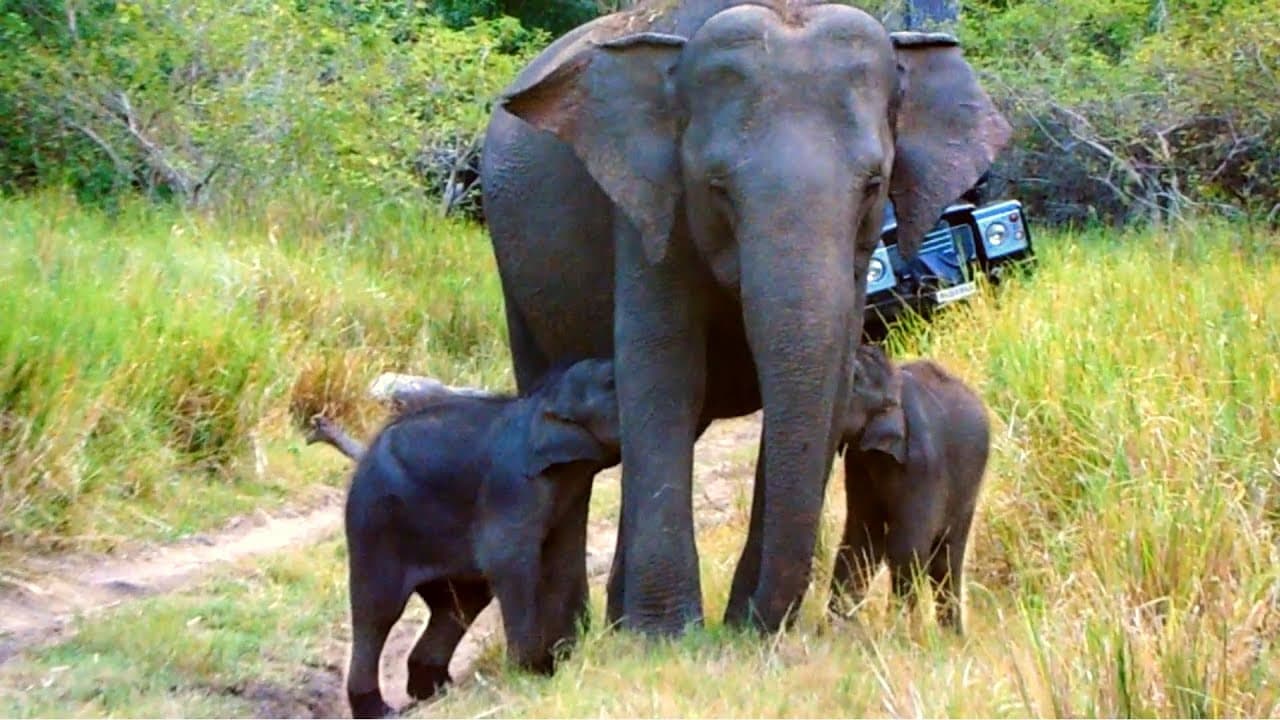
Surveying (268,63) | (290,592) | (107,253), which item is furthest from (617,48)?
(268,63)

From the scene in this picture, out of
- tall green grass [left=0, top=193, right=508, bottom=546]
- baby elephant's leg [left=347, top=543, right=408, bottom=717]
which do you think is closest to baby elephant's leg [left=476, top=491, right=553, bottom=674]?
baby elephant's leg [left=347, top=543, right=408, bottom=717]

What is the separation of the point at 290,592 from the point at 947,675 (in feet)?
14.3

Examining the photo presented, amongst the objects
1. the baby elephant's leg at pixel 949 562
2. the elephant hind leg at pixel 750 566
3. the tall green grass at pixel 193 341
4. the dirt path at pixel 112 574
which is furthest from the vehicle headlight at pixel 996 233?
the elephant hind leg at pixel 750 566

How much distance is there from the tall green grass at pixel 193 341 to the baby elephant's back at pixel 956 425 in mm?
4271

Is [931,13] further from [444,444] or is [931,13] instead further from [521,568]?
[521,568]

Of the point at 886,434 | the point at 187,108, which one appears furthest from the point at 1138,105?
the point at 886,434

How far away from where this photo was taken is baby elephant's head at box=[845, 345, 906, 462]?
6.97 m

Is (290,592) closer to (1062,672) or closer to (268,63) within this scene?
(1062,672)

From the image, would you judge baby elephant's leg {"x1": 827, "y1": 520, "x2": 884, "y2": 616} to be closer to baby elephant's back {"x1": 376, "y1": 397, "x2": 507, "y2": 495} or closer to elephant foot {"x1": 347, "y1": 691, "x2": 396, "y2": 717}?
baby elephant's back {"x1": 376, "y1": 397, "x2": 507, "y2": 495}

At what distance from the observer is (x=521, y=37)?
86.6ft

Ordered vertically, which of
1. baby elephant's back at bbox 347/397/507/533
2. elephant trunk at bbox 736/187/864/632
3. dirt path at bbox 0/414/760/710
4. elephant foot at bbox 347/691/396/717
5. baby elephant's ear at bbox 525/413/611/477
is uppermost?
elephant trunk at bbox 736/187/864/632

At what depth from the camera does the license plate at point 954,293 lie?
46.6ft

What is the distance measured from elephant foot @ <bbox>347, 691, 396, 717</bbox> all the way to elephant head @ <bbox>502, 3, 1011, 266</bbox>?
2.07 m

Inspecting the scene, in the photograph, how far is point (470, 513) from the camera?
7367 millimetres
